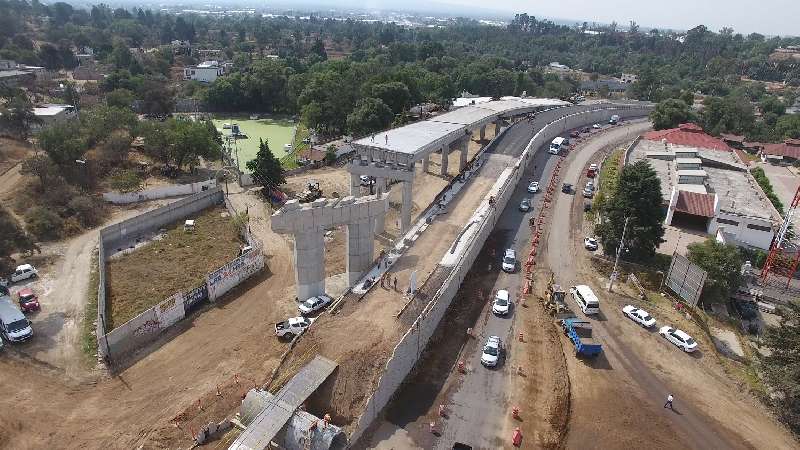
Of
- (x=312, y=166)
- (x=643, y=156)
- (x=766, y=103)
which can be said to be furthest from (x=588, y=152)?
(x=766, y=103)

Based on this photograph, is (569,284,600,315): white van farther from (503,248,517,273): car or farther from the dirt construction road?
(503,248,517,273): car

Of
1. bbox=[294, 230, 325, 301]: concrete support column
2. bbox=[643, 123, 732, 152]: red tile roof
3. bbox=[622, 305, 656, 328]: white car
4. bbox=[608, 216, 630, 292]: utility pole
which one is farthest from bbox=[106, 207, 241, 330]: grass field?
bbox=[643, 123, 732, 152]: red tile roof

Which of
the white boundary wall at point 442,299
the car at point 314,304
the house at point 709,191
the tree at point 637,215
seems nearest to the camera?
the white boundary wall at point 442,299

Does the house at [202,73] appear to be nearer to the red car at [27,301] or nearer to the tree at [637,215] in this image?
the red car at [27,301]

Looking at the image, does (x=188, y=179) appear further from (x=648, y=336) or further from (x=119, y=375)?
(x=648, y=336)

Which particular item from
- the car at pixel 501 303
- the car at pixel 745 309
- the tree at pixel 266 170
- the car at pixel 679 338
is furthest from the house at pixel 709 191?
the tree at pixel 266 170

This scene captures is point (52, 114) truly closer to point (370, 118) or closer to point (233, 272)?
point (370, 118)
